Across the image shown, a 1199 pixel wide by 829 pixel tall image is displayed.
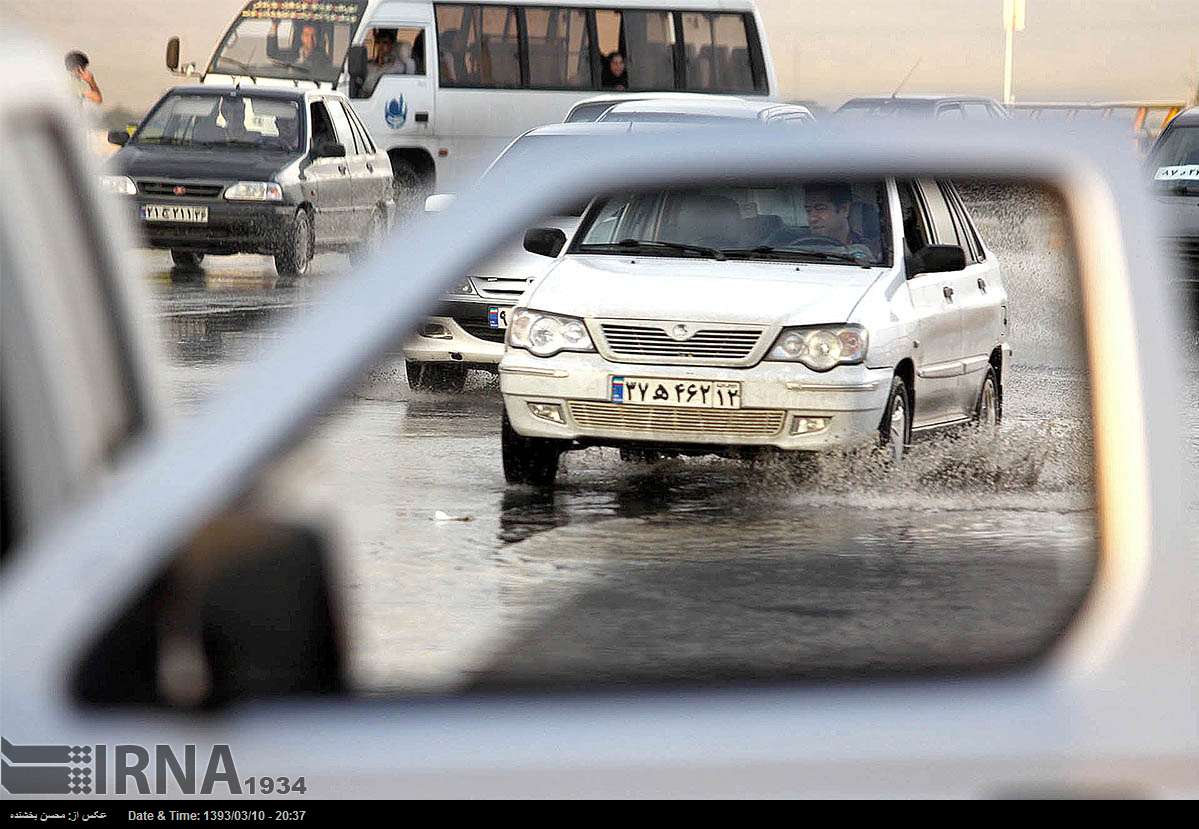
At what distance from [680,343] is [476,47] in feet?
87.6

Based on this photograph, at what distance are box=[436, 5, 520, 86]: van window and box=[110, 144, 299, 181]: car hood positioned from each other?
8.51 meters

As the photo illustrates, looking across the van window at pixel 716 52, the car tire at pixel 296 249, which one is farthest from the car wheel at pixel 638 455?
the van window at pixel 716 52

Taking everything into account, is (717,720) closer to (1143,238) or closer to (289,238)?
(1143,238)

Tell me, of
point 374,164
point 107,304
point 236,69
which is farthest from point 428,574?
point 236,69

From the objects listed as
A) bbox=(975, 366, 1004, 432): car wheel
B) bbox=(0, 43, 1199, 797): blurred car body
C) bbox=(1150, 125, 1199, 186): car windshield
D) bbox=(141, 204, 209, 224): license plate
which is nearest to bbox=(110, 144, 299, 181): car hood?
bbox=(141, 204, 209, 224): license plate

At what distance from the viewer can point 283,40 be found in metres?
29.0

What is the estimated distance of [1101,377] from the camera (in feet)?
5.61

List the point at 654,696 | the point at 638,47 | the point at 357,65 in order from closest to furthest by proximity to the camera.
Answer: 1. the point at 654,696
2. the point at 357,65
3. the point at 638,47

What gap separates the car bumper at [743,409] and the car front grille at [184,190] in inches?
685

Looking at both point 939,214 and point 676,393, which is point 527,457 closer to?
point 676,393

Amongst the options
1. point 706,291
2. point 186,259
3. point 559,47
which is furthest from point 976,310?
point 559,47

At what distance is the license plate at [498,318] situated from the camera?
6.19 ft

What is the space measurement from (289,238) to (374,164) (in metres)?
2.44

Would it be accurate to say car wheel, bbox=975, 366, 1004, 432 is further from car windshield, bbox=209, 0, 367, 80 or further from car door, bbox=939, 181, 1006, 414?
car windshield, bbox=209, 0, 367, 80
